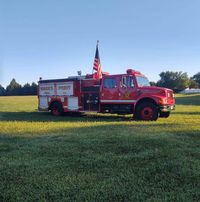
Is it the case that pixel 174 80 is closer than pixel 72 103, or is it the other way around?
pixel 72 103

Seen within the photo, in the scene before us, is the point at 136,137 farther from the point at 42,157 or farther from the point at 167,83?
the point at 167,83

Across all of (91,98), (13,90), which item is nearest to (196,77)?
(13,90)

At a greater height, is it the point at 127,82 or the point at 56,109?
the point at 127,82

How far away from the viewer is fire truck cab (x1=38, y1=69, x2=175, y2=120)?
1448cm

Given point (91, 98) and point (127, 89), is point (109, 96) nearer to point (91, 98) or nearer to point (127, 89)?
point (127, 89)

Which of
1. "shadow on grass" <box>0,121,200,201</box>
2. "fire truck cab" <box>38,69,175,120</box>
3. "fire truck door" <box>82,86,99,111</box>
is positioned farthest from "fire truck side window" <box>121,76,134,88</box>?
"shadow on grass" <box>0,121,200,201</box>

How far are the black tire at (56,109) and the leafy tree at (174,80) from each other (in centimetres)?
11071

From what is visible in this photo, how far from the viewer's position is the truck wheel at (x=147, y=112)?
564 inches

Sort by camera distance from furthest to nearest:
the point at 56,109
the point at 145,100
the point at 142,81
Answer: the point at 56,109 → the point at 142,81 → the point at 145,100

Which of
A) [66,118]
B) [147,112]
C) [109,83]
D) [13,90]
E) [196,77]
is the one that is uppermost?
[196,77]

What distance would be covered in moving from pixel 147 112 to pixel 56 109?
5.53 meters

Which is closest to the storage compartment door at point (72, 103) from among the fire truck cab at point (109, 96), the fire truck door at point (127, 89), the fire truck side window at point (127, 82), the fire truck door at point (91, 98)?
the fire truck cab at point (109, 96)

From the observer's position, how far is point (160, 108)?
560 inches

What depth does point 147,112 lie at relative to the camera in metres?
14.5
